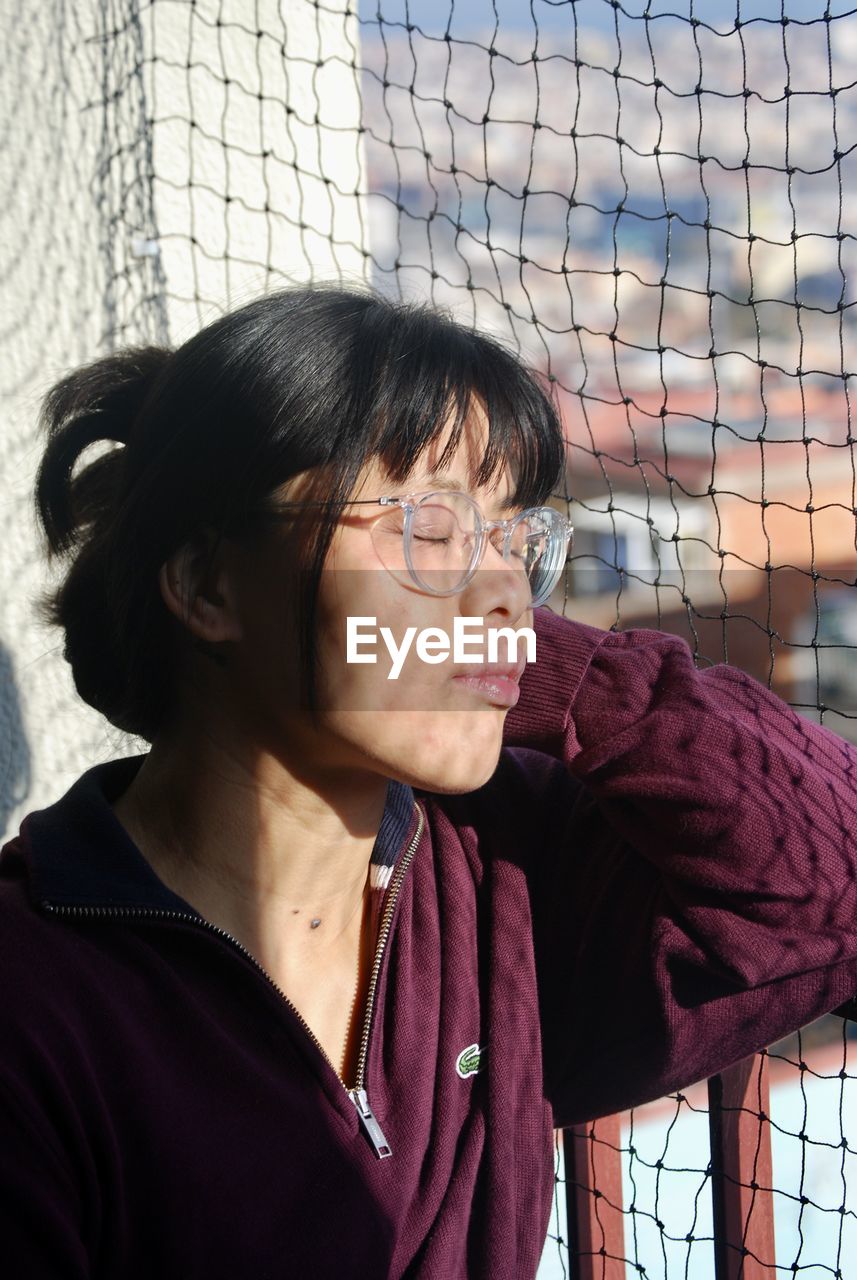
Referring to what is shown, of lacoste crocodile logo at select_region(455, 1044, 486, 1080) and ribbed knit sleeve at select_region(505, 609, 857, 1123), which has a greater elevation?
ribbed knit sleeve at select_region(505, 609, 857, 1123)

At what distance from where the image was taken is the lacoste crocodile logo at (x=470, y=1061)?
1.07 meters

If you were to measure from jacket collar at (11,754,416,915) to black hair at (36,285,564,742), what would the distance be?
0.40 feet

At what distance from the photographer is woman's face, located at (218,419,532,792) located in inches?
36.5

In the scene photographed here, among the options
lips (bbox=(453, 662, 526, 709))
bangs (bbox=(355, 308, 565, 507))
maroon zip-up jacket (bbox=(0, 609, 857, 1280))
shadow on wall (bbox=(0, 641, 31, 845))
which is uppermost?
bangs (bbox=(355, 308, 565, 507))

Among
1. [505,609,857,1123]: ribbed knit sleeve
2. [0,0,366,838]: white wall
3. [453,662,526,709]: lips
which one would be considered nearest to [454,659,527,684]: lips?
[453,662,526,709]: lips

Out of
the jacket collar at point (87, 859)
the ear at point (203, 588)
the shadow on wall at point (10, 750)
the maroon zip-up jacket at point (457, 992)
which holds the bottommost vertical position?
the shadow on wall at point (10, 750)

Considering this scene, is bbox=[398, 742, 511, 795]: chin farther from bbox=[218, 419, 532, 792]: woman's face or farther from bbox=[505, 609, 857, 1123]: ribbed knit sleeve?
bbox=[505, 609, 857, 1123]: ribbed knit sleeve

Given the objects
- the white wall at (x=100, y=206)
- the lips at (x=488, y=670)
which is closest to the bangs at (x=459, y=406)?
the lips at (x=488, y=670)

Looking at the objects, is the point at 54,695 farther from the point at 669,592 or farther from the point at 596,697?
the point at 669,592

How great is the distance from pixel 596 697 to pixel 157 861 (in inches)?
14.8

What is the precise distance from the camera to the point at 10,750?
1784 mm

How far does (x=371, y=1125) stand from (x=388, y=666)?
34 cm

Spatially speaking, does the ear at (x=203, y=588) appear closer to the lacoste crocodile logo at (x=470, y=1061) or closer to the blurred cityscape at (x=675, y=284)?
the blurred cityscape at (x=675, y=284)

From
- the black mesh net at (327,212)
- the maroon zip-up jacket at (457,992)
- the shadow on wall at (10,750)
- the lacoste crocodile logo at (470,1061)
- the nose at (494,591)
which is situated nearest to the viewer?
the maroon zip-up jacket at (457,992)
